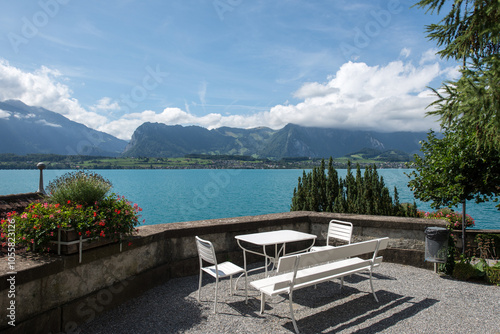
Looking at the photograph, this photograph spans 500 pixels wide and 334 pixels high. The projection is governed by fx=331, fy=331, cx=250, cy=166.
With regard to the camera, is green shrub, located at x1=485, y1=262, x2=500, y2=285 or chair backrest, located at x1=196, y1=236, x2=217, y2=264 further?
green shrub, located at x1=485, y1=262, x2=500, y2=285

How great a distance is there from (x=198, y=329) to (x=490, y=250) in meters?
9.11

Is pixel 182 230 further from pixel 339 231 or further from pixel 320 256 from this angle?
pixel 339 231

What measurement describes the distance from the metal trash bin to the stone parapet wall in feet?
1.33

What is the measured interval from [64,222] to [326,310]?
11.2 feet

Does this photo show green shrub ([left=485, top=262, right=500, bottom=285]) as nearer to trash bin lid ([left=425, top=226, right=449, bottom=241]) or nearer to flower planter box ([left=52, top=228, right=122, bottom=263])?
trash bin lid ([left=425, top=226, right=449, bottom=241])

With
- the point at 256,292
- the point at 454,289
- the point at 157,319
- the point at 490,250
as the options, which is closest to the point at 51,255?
the point at 157,319

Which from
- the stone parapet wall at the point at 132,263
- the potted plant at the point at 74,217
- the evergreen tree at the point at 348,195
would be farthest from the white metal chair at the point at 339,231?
the evergreen tree at the point at 348,195

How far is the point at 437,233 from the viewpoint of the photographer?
5836mm

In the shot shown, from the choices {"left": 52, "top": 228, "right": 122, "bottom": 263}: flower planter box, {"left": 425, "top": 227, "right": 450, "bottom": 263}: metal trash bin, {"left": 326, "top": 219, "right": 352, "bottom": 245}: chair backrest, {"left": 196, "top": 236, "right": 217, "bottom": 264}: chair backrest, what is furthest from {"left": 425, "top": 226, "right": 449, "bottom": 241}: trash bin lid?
A: {"left": 52, "top": 228, "right": 122, "bottom": 263}: flower planter box

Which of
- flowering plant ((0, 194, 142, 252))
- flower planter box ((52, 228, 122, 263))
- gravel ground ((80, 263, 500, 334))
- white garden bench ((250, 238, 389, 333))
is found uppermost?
flowering plant ((0, 194, 142, 252))

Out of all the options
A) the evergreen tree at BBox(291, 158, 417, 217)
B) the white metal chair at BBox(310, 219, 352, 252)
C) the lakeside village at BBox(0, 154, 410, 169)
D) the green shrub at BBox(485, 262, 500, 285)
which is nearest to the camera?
the green shrub at BBox(485, 262, 500, 285)

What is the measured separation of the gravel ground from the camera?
3.85m

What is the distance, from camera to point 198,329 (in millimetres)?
3795

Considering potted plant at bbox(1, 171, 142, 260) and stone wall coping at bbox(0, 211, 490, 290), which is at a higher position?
potted plant at bbox(1, 171, 142, 260)
